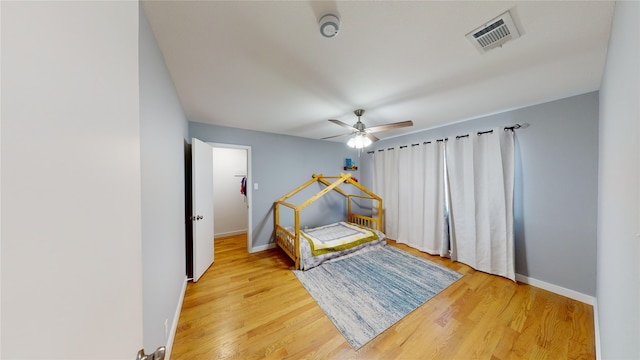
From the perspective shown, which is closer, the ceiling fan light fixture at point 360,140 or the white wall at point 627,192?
the white wall at point 627,192

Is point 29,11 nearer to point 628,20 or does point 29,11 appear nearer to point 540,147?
point 628,20

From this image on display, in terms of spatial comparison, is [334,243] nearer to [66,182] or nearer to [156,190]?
[156,190]

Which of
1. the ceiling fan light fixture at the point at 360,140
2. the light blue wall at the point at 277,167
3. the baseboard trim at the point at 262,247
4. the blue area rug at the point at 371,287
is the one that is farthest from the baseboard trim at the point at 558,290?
the baseboard trim at the point at 262,247

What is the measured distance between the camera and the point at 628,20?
30.4 inches

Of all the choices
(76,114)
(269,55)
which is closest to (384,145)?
(269,55)

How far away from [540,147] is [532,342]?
2.00 m

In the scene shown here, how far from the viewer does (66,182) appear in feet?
1.15

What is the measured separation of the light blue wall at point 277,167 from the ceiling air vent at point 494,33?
2.96 m

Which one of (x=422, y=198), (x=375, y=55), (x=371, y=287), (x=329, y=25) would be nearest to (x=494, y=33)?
(x=375, y=55)

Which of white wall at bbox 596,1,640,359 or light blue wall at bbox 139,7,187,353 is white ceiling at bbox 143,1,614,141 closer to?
light blue wall at bbox 139,7,187,353

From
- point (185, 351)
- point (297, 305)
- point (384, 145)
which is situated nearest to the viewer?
point (185, 351)

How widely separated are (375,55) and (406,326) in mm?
2249

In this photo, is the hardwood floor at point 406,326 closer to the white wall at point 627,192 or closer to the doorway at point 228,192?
the white wall at point 627,192

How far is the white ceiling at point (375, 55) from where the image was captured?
1055 mm
